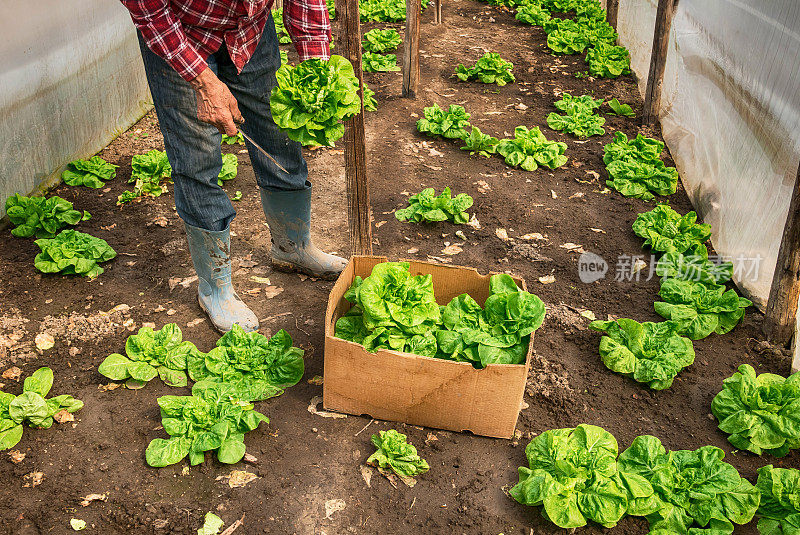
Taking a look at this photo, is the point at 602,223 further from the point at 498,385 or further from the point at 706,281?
the point at 498,385

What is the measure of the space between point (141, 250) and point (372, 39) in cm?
513

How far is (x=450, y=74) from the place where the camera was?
7949 millimetres

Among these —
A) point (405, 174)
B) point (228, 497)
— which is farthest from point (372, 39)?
point (228, 497)

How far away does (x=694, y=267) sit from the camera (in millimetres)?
4289

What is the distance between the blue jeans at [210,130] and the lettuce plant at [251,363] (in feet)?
2.11

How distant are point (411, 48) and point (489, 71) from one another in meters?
1.26

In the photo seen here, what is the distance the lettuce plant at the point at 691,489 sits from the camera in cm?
270

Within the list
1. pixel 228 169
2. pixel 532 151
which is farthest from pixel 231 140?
pixel 532 151

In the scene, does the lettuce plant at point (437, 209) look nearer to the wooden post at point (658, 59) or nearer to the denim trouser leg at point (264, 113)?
the denim trouser leg at point (264, 113)

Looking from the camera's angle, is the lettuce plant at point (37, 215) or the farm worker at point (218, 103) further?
the lettuce plant at point (37, 215)

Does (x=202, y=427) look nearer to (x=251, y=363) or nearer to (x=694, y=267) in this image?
(x=251, y=363)

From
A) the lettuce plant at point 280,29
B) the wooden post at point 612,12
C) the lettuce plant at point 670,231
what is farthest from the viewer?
the wooden post at point 612,12

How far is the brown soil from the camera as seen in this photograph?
2.78 metres

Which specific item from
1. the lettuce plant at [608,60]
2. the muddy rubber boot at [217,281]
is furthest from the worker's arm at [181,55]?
the lettuce plant at [608,60]
